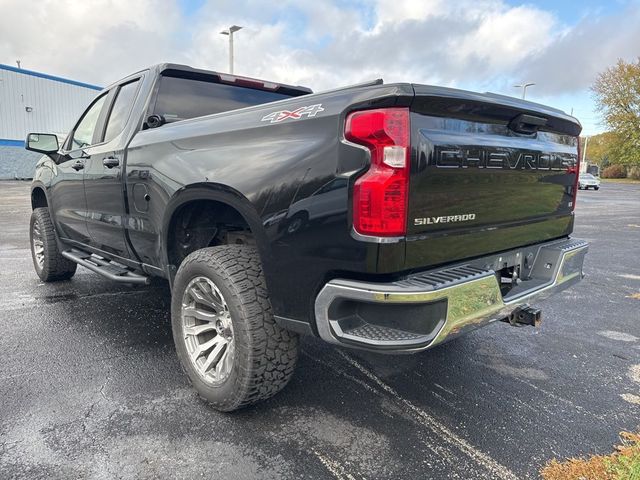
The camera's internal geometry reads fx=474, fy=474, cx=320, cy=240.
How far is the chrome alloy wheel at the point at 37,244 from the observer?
5.40 metres

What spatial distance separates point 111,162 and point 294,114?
1942 millimetres

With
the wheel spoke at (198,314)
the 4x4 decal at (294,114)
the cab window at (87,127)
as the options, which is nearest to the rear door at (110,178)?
the cab window at (87,127)

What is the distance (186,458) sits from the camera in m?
2.25

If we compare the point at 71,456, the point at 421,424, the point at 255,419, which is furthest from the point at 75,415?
the point at 421,424

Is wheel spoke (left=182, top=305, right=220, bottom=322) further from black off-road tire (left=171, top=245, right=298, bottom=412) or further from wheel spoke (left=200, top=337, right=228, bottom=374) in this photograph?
black off-road tire (left=171, top=245, right=298, bottom=412)

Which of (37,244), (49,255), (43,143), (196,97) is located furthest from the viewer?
(37,244)

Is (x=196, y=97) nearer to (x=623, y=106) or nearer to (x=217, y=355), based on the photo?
(x=217, y=355)

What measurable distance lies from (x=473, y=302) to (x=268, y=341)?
A: 3.35 ft

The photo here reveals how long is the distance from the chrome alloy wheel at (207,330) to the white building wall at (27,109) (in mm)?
25305

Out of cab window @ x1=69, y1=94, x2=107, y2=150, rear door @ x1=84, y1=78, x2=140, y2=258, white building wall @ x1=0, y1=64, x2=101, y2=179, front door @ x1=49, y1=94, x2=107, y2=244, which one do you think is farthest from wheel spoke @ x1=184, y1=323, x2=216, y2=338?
white building wall @ x1=0, y1=64, x2=101, y2=179

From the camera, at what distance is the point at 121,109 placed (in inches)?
152

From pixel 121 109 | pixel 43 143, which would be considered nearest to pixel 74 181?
pixel 43 143

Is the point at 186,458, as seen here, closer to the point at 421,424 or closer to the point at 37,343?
the point at 421,424

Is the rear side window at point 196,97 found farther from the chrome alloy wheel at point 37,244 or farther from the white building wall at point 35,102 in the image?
the white building wall at point 35,102
